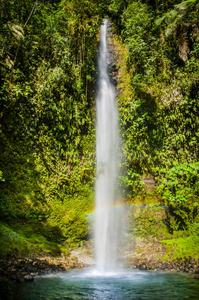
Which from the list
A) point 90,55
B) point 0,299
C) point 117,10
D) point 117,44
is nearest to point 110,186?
point 0,299

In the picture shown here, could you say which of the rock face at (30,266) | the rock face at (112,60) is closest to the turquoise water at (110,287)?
the rock face at (30,266)

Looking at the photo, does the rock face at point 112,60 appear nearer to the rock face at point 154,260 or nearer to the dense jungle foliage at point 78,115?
the dense jungle foliage at point 78,115

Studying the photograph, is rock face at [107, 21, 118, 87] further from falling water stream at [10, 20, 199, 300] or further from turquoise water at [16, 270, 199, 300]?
turquoise water at [16, 270, 199, 300]

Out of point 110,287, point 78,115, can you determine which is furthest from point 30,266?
point 78,115

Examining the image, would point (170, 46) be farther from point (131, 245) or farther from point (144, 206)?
point (131, 245)

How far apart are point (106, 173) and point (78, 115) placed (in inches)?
91.7

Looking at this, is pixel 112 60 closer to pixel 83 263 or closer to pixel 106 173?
pixel 106 173

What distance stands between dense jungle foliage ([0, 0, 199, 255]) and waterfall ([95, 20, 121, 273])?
0.32 meters

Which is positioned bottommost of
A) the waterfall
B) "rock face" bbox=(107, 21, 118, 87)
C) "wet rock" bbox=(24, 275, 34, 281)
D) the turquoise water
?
the turquoise water

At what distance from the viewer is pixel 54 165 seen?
6535mm

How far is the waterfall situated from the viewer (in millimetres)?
6293

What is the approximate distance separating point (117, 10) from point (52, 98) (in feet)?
18.7

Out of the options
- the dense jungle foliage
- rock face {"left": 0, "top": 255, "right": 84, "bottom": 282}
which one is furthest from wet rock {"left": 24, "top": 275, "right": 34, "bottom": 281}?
the dense jungle foliage

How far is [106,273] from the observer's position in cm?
529
